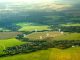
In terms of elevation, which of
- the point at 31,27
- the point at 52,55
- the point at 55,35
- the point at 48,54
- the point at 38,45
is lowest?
the point at 52,55

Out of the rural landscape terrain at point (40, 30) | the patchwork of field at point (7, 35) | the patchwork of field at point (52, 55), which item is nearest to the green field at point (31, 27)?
the rural landscape terrain at point (40, 30)

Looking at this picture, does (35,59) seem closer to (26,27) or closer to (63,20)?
(26,27)

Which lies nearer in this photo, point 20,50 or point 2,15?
point 20,50

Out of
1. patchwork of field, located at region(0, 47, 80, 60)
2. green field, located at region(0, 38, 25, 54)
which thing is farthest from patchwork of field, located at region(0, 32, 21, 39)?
patchwork of field, located at region(0, 47, 80, 60)

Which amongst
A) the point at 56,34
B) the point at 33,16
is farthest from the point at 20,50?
the point at 33,16

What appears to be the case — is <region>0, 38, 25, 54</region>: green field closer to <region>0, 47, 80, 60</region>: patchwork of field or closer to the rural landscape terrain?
the rural landscape terrain

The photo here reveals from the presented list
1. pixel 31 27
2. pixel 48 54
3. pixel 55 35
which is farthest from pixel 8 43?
pixel 31 27

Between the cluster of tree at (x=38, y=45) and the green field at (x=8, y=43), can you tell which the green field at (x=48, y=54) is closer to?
the green field at (x=8, y=43)

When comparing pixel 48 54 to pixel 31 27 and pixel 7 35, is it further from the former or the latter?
pixel 31 27
